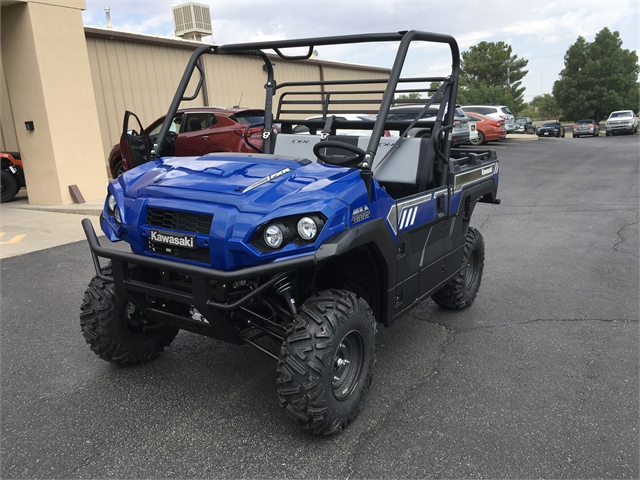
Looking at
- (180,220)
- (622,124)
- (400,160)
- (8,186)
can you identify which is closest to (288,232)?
(180,220)

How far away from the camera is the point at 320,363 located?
8.39 ft

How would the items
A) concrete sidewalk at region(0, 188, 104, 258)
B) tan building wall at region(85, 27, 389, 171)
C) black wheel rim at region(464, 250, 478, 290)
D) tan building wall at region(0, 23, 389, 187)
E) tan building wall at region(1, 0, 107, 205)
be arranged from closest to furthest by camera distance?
black wheel rim at region(464, 250, 478, 290) → concrete sidewalk at region(0, 188, 104, 258) → tan building wall at region(1, 0, 107, 205) → tan building wall at region(0, 23, 389, 187) → tan building wall at region(85, 27, 389, 171)

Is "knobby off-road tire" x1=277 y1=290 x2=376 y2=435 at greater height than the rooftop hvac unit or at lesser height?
lesser

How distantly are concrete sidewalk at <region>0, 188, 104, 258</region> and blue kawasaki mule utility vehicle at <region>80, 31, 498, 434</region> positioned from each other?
4.12 m

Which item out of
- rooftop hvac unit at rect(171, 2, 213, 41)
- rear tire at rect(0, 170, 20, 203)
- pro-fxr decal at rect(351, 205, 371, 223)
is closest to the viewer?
pro-fxr decal at rect(351, 205, 371, 223)

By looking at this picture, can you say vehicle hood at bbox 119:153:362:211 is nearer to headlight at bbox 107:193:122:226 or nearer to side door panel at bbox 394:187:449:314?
headlight at bbox 107:193:122:226

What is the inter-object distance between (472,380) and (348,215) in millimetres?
1410

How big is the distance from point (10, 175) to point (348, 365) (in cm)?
970

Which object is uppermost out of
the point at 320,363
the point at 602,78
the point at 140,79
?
the point at 602,78

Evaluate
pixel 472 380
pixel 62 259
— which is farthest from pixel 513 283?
pixel 62 259

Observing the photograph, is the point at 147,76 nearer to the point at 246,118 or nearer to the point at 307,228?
the point at 246,118

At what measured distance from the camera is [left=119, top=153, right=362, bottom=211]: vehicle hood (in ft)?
8.38

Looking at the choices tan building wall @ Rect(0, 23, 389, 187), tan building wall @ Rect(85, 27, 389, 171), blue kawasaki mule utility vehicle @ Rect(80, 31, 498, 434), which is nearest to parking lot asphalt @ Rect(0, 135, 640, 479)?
blue kawasaki mule utility vehicle @ Rect(80, 31, 498, 434)

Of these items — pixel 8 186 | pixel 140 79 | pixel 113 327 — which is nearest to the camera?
pixel 113 327
